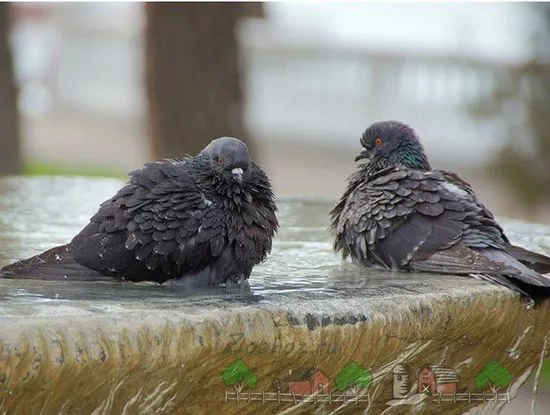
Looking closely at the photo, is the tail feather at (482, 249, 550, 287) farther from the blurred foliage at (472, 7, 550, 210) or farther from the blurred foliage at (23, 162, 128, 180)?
the blurred foliage at (23, 162, 128, 180)

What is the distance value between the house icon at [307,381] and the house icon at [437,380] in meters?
0.51

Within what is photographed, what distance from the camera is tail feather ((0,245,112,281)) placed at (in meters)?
3.95

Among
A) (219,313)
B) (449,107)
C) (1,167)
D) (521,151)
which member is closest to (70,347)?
(219,313)

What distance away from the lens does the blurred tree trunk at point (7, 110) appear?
1153cm

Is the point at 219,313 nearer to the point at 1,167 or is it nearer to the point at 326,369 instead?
the point at 326,369

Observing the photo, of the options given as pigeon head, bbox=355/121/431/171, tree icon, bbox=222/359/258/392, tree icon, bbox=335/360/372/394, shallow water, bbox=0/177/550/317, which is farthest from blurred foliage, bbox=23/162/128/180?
tree icon, bbox=222/359/258/392

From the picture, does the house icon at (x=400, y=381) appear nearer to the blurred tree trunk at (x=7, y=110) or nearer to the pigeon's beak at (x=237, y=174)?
the pigeon's beak at (x=237, y=174)

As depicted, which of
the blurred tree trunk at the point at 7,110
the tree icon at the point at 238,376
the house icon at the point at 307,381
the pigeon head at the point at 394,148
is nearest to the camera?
the tree icon at the point at 238,376

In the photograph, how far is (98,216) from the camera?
13.8ft

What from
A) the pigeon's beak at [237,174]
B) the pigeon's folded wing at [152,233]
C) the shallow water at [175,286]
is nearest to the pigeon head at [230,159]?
the pigeon's beak at [237,174]

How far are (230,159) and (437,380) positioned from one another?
115 cm

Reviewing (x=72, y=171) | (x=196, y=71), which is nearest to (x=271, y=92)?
(x=72, y=171)

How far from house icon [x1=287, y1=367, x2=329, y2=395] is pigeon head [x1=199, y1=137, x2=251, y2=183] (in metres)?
0.98

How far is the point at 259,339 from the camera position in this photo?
3.40 meters
